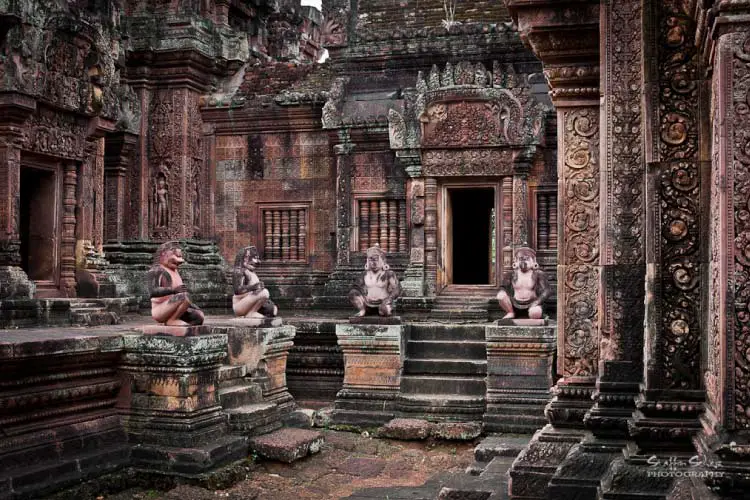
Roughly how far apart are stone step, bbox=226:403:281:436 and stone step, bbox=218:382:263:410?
5 cm

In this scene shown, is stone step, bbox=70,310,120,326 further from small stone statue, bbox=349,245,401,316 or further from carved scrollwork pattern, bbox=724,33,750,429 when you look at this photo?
carved scrollwork pattern, bbox=724,33,750,429

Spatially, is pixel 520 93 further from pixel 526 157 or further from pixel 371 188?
pixel 371 188

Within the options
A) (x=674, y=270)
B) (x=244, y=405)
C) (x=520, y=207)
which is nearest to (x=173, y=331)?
(x=244, y=405)

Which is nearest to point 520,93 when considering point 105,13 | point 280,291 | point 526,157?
point 526,157

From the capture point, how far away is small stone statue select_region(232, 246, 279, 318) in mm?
10016

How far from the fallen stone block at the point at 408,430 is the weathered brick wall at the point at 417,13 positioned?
642 cm

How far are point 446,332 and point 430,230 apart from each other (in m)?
2.02

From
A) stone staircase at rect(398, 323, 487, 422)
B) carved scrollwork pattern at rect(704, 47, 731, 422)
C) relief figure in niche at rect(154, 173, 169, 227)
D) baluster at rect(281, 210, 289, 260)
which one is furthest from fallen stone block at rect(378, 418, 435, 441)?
relief figure in niche at rect(154, 173, 169, 227)

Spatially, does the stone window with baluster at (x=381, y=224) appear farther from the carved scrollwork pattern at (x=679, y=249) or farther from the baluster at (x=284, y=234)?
the carved scrollwork pattern at (x=679, y=249)

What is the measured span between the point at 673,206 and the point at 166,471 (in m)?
5.00

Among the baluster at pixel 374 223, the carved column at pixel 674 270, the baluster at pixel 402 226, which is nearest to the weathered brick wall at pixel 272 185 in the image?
the baluster at pixel 374 223

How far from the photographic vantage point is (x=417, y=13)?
13.9 metres

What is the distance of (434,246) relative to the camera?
42.2 ft

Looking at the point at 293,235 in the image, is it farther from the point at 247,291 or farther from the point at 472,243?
the point at 247,291
